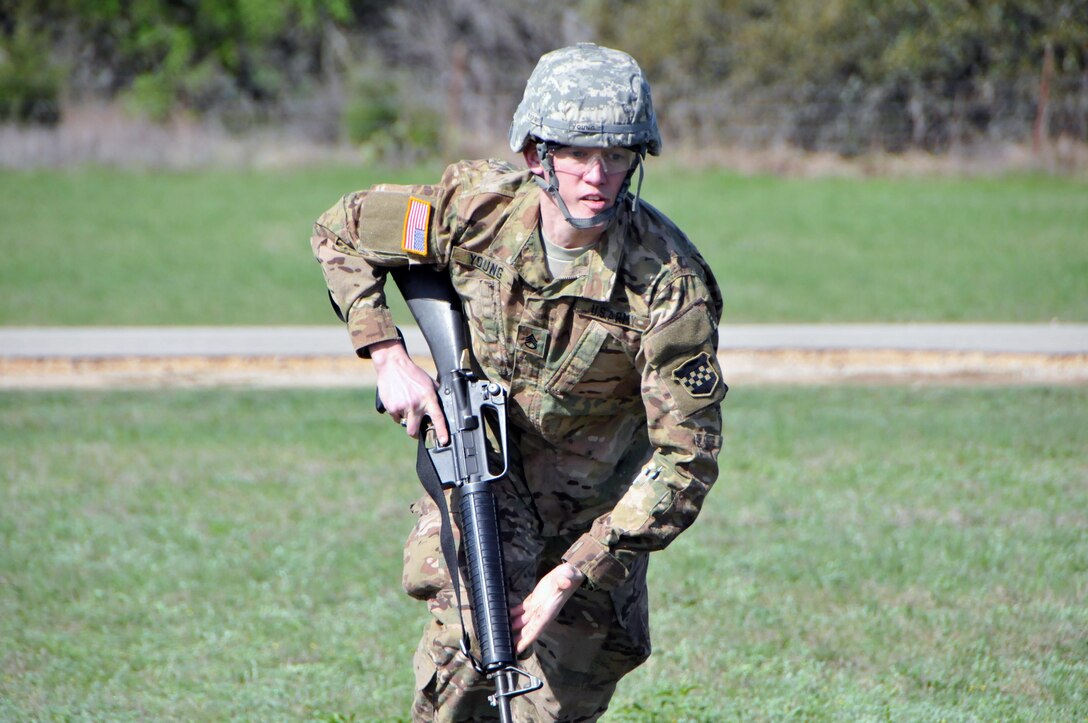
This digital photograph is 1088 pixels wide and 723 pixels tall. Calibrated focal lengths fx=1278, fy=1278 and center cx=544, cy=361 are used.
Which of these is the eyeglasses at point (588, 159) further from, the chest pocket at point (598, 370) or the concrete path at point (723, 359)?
the concrete path at point (723, 359)

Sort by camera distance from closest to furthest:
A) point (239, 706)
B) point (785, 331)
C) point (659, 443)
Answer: point (659, 443) → point (239, 706) → point (785, 331)

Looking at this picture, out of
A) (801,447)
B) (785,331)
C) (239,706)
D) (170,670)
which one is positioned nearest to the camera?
(239,706)

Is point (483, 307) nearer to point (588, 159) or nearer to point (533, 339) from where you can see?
point (533, 339)

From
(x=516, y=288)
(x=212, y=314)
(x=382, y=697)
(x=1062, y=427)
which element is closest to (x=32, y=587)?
(x=382, y=697)

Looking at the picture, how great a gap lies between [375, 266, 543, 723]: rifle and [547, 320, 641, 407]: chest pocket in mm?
199

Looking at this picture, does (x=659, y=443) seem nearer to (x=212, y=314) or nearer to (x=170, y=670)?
(x=170, y=670)

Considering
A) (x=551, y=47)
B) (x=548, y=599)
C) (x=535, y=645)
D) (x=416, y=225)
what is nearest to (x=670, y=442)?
(x=548, y=599)

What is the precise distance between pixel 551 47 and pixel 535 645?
30.5 meters

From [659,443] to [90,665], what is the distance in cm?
283

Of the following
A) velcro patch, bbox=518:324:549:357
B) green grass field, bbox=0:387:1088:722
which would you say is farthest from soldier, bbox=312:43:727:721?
green grass field, bbox=0:387:1088:722

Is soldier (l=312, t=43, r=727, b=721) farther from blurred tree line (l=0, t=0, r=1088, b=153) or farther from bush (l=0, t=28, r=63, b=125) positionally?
bush (l=0, t=28, r=63, b=125)

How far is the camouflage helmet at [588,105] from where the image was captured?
3.25 m

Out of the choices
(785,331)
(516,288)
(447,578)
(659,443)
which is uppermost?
(516,288)

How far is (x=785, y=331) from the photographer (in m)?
11.6
